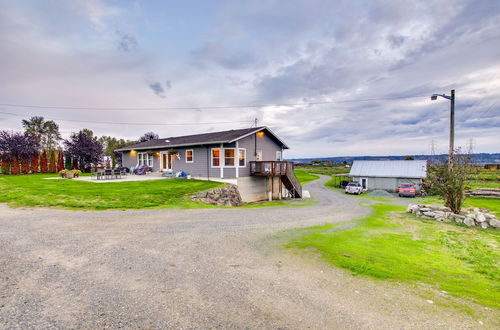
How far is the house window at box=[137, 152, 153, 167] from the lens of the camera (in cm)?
2723

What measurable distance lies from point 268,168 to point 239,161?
2.85m

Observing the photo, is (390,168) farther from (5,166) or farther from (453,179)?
(5,166)

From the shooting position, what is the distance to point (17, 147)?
99.2 feet

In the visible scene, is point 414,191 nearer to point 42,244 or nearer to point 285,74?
point 285,74

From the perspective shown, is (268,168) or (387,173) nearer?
(268,168)

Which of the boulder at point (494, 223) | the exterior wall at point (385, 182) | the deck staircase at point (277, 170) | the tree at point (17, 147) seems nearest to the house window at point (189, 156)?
the deck staircase at point (277, 170)

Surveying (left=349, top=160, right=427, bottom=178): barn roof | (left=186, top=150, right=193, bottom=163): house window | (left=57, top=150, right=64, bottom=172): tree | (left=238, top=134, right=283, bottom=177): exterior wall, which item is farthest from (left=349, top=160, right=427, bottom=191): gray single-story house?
(left=57, top=150, right=64, bottom=172): tree

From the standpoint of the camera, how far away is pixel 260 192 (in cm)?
2261

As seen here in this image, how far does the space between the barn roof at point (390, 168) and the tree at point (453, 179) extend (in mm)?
21802

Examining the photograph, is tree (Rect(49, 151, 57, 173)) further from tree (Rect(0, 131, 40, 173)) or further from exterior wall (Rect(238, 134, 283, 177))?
exterior wall (Rect(238, 134, 283, 177))

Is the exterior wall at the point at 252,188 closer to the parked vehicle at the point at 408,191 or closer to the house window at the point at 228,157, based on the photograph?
the house window at the point at 228,157

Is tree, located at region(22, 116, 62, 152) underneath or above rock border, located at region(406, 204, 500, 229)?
above

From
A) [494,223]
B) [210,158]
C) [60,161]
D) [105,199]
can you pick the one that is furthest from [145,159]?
[494,223]

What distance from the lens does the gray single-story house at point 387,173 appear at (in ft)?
105
